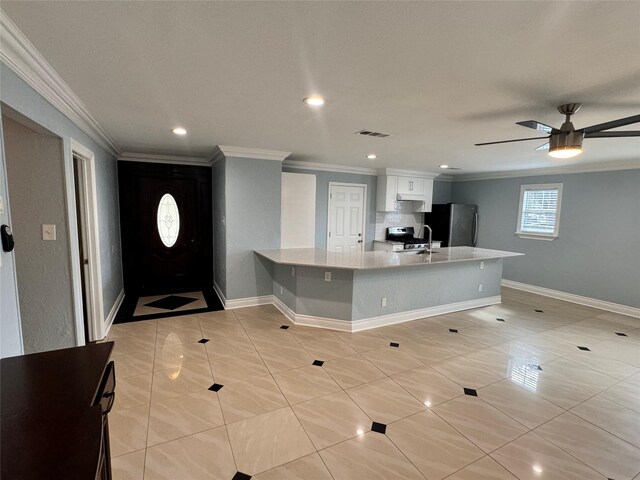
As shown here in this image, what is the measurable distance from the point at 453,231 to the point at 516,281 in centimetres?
156

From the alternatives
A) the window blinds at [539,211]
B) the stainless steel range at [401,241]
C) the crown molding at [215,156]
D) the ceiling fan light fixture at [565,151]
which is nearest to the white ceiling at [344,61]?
the ceiling fan light fixture at [565,151]

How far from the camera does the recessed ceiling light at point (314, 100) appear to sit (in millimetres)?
2197

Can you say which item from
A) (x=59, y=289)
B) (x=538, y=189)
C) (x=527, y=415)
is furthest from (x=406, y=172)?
(x=59, y=289)

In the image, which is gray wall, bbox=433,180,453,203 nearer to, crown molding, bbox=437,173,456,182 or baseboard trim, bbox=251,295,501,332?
crown molding, bbox=437,173,456,182

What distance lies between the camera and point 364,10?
1.23 m

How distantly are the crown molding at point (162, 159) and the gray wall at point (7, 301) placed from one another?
364 cm

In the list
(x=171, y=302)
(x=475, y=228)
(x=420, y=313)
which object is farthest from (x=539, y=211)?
(x=171, y=302)

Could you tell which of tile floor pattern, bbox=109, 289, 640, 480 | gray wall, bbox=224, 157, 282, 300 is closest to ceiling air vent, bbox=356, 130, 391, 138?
gray wall, bbox=224, 157, 282, 300

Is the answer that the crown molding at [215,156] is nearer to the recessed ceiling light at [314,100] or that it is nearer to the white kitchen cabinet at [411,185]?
the recessed ceiling light at [314,100]

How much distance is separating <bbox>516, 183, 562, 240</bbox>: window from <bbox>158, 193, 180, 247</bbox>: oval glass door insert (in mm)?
6574

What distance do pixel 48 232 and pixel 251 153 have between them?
97.8 inches

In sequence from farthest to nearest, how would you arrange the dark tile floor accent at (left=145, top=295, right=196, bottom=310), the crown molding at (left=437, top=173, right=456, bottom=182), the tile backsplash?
the crown molding at (left=437, top=173, right=456, bottom=182), the tile backsplash, the dark tile floor accent at (left=145, top=295, right=196, bottom=310)

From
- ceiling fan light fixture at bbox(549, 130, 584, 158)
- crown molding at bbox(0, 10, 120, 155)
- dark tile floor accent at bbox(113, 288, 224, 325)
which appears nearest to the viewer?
crown molding at bbox(0, 10, 120, 155)

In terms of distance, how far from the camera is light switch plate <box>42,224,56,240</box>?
2.36m
